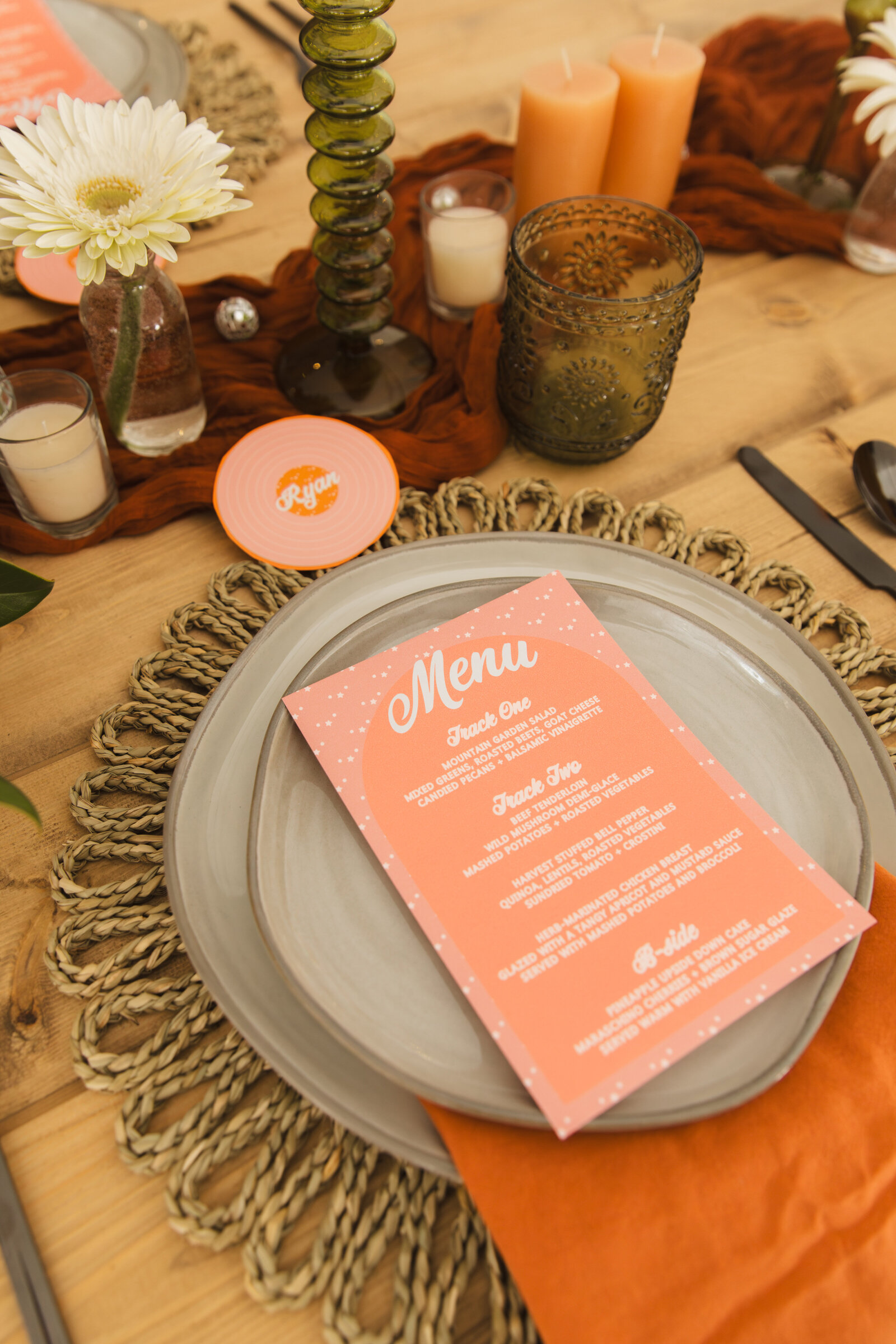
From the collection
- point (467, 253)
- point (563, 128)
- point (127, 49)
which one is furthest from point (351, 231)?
point (127, 49)

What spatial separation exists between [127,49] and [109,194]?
48cm

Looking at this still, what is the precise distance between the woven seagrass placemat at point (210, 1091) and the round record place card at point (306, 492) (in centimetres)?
6

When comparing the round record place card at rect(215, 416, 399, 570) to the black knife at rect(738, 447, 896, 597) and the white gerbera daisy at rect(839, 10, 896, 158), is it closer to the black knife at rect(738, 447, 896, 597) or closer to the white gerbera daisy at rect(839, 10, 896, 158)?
the black knife at rect(738, 447, 896, 597)

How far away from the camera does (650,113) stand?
0.74 metres

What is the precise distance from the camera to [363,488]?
58 centimetres

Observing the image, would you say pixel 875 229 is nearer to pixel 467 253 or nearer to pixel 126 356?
pixel 467 253

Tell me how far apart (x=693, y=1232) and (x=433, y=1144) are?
10 centimetres

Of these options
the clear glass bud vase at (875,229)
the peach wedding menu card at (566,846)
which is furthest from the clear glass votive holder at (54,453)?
the clear glass bud vase at (875,229)

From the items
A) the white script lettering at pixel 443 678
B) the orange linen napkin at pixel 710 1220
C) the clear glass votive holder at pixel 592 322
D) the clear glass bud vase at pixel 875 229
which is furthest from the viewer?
the clear glass bud vase at pixel 875 229

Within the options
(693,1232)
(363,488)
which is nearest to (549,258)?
(363,488)

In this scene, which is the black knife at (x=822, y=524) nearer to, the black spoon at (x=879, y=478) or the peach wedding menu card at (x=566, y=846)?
the black spoon at (x=879, y=478)

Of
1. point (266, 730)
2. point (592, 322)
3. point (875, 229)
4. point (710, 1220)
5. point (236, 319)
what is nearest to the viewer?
point (710, 1220)

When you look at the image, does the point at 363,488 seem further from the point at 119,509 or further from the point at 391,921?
the point at 391,921

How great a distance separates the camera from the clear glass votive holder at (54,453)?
52 cm
